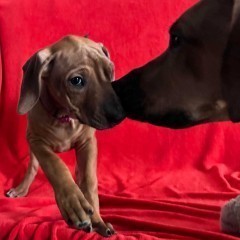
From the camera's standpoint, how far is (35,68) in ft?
5.39

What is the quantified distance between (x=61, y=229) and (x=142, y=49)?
0.97 meters

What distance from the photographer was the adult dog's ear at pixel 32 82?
161cm

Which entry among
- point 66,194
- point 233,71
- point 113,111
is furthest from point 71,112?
point 233,71

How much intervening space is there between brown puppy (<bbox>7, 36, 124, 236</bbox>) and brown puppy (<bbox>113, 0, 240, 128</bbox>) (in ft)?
0.47

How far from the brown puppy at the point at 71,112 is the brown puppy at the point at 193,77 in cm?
14

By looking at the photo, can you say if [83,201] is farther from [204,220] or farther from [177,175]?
[177,175]

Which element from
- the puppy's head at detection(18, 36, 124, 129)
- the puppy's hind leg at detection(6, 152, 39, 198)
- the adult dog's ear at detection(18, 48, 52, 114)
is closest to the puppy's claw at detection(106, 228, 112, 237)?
the puppy's head at detection(18, 36, 124, 129)

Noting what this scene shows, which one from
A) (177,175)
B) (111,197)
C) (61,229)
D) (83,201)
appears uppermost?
(83,201)

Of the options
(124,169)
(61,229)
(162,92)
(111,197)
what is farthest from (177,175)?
(162,92)

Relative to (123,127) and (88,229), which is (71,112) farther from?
(123,127)

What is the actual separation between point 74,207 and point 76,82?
0.39m

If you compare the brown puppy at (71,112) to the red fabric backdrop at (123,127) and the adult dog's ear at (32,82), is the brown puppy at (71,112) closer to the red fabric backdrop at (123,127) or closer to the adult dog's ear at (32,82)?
the adult dog's ear at (32,82)

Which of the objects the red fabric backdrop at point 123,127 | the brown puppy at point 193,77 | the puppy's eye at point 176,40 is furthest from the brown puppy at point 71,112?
the red fabric backdrop at point 123,127

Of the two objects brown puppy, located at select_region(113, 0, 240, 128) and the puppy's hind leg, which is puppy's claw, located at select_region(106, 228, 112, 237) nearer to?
brown puppy, located at select_region(113, 0, 240, 128)
